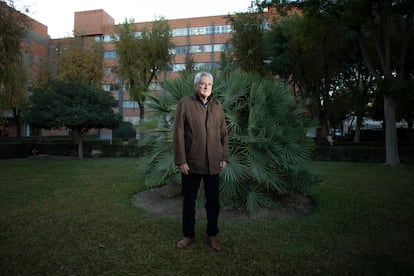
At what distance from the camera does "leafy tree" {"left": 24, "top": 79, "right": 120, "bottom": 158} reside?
16.5m

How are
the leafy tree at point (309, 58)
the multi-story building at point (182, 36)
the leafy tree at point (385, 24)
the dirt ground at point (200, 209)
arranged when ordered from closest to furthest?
the dirt ground at point (200, 209) → the leafy tree at point (385, 24) → the leafy tree at point (309, 58) → the multi-story building at point (182, 36)

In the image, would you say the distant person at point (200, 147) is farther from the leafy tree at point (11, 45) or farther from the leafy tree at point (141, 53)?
the leafy tree at point (141, 53)

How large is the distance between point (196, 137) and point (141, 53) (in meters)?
26.3

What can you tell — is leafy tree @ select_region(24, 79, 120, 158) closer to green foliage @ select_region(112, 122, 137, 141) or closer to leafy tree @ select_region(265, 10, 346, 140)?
leafy tree @ select_region(265, 10, 346, 140)

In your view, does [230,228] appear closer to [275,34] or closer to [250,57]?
[250,57]

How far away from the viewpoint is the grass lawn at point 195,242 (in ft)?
10.4

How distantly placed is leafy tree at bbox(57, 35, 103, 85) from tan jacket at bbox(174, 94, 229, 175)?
27.8 m

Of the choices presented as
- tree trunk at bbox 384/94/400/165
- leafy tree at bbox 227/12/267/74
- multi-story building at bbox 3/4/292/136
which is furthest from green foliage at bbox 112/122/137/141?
tree trunk at bbox 384/94/400/165

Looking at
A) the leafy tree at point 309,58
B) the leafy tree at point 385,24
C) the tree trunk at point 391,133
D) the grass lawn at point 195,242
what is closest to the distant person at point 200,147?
the grass lawn at point 195,242

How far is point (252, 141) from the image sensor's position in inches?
214

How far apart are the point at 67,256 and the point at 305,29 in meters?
15.9

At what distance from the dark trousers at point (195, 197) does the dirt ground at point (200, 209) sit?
1488 mm

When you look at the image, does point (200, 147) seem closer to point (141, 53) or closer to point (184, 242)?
point (184, 242)

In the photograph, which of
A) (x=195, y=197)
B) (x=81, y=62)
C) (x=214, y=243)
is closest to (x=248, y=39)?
(x=81, y=62)
